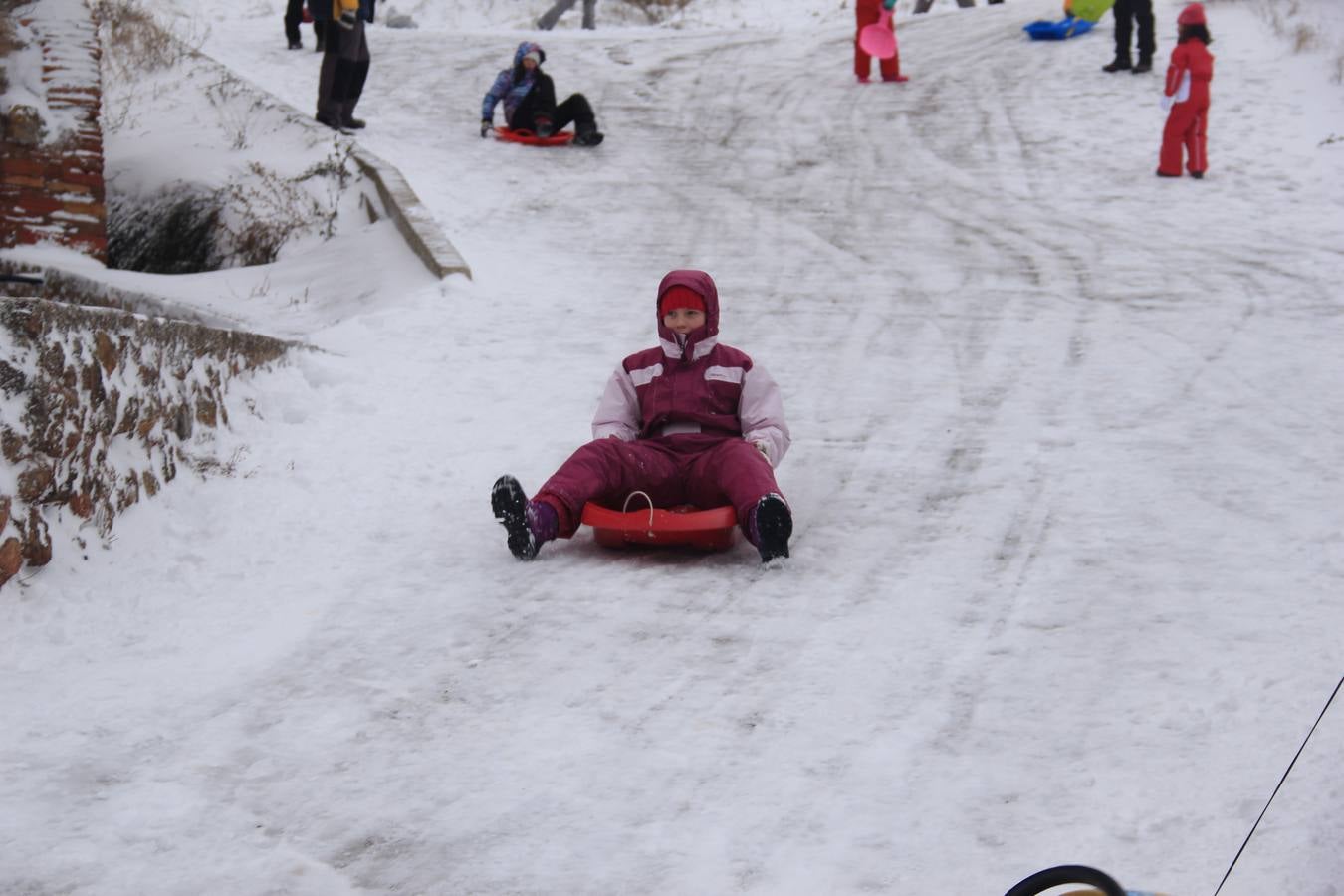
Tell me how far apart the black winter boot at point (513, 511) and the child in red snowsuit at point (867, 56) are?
10898mm

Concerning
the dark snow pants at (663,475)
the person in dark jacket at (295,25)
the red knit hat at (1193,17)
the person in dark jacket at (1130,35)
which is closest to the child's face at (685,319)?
the dark snow pants at (663,475)

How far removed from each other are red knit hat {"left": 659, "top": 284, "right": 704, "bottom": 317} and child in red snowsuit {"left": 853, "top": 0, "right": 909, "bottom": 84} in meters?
10.2

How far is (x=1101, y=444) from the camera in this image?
527 centimetres

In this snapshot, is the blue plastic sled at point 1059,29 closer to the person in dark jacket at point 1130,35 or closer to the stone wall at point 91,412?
the person in dark jacket at point 1130,35

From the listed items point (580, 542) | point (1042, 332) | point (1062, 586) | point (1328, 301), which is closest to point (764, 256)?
point (1042, 332)

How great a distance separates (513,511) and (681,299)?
0.93 metres

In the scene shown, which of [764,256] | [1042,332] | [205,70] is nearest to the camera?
[1042,332]

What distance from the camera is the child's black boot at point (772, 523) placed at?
13.4 ft

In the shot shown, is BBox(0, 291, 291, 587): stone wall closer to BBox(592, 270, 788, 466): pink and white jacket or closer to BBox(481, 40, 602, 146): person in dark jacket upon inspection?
BBox(592, 270, 788, 466): pink and white jacket

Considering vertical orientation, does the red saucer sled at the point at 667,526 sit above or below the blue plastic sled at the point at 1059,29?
below

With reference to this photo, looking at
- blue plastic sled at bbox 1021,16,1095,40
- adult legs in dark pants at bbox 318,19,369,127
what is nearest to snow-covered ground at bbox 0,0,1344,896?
adult legs in dark pants at bbox 318,19,369,127

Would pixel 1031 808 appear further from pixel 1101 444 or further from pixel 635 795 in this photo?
pixel 1101 444

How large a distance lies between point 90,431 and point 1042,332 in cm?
442

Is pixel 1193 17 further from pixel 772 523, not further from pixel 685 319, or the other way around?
pixel 772 523
